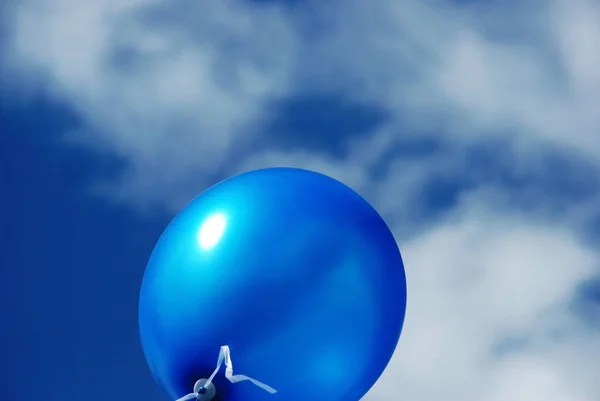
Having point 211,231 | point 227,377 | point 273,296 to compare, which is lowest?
point 227,377

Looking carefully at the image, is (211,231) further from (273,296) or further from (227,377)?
(227,377)

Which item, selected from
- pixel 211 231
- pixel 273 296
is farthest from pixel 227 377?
pixel 211 231

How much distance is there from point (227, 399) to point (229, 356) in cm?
22

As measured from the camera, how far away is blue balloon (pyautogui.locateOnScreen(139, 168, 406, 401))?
3.53 meters

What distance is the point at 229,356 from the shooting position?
11.5 feet

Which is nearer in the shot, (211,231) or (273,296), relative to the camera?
(273,296)

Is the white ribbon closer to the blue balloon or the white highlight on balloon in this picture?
the blue balloon

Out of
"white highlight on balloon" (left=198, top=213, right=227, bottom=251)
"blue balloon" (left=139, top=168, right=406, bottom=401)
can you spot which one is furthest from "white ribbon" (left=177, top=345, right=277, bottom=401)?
"white highlight on balloon" (left=198, top=213, right=227, bottom=251)

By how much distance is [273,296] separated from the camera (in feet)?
11.6

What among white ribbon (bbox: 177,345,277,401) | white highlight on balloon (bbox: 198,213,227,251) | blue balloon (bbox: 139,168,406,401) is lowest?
white ribbon (bbox: 177,345,277,401)

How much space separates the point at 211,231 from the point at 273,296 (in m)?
0.47

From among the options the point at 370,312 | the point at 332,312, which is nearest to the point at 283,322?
the point at 332,312

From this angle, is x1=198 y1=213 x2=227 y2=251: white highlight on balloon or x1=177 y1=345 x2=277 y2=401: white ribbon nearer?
x1=177 y1=345 x2=277 y2=401: white ribbon

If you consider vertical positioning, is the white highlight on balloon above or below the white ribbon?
above
